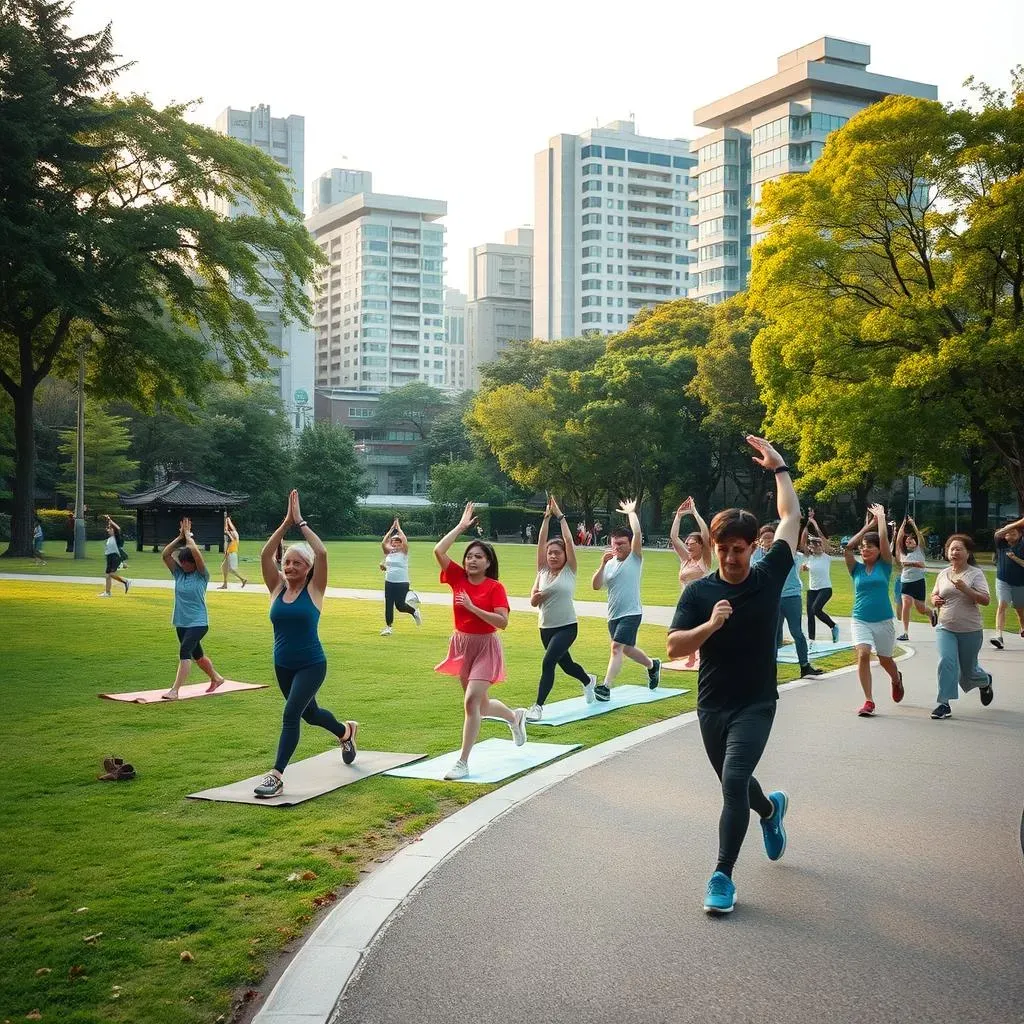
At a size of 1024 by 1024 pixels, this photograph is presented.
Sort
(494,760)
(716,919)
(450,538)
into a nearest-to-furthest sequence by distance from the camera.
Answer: (716,919), (450,538), (494,760)

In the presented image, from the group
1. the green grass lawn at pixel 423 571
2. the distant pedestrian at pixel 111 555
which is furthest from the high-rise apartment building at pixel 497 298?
the distant pedestrian at pixel 111 555

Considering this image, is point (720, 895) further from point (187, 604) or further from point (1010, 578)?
point (1010, 578)

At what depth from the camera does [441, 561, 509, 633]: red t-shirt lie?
356 inches

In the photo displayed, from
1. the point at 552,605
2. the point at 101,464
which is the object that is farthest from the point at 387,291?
the point at 552,605

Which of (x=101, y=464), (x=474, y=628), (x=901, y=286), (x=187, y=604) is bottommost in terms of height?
(x=187, y=604)

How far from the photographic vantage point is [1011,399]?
115 ft

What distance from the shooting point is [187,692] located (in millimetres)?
13422

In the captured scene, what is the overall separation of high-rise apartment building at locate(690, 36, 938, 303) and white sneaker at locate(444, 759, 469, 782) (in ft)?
313

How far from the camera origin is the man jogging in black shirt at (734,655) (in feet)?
19.3

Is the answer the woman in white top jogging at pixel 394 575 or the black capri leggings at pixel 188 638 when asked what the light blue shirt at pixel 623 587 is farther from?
the woman in white top jogging at pixel 394 575

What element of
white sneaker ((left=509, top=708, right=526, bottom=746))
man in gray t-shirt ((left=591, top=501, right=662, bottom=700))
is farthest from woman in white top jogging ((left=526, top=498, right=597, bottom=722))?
white sneaker ((left=509, top=708, right=526, bottom=746))

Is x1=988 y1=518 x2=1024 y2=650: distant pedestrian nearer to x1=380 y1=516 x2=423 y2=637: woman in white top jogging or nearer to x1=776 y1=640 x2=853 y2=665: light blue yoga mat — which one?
x1=776 y1=640 x2=853 y2=665: light blue yoga mat

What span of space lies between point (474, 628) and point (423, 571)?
104ft

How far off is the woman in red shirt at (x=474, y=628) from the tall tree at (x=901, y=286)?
2751 cm
